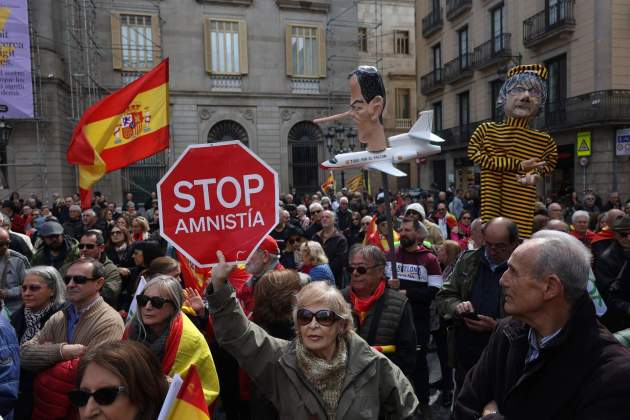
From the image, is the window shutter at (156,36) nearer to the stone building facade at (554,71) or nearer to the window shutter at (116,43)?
the window shutter at (116,43)

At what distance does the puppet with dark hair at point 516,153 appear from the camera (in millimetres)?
4195

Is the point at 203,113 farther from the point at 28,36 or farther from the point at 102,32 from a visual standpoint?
the point at 28,36

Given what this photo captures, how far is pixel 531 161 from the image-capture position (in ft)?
13.3

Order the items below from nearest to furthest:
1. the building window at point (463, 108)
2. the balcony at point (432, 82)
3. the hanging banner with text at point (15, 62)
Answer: the hanging banner with text at point (15, 62)
the building window at point (463, 108)
the balcony at point (432, 82)

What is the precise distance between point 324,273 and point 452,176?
74.1 ft

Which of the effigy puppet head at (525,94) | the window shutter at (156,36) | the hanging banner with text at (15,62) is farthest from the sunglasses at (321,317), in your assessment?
the window shutter at (156,36)

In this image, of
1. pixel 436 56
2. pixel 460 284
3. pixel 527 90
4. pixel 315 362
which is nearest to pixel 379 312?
pixel 460 284

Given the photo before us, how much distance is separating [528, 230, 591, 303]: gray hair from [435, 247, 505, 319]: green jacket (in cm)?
146

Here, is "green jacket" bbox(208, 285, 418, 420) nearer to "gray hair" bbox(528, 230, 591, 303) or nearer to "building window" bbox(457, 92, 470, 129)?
"gray hair" bbox(528, 230, 591, 303)

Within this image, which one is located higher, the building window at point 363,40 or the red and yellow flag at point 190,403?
the building window at point 363,40

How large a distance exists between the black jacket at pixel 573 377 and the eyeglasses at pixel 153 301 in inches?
69.8

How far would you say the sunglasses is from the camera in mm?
2340

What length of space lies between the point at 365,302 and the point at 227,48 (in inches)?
912

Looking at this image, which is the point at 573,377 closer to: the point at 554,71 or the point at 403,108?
the point at 554,71
